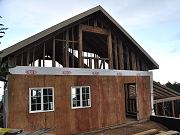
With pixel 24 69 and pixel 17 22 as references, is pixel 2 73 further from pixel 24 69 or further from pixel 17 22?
pixel 17 22

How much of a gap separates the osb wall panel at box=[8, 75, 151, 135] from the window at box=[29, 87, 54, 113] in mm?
204

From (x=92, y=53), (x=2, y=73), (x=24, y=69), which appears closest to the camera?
(x=2, y=73)

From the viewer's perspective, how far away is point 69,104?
14055mm

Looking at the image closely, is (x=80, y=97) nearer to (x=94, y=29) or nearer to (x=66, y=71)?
(x=66, y=71)

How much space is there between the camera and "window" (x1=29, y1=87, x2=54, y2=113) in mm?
12883

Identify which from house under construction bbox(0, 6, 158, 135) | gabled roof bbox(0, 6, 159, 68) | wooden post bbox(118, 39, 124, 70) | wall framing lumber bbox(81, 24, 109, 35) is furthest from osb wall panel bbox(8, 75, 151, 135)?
wall framing lumber bbox(81, 24, 109, 35)

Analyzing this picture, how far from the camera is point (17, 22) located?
14844 mm

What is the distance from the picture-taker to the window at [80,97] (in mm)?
14320

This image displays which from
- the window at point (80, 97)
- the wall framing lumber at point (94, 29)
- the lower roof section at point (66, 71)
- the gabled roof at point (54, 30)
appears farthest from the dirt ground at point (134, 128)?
→ the wall framing lumber at point (94, 29)

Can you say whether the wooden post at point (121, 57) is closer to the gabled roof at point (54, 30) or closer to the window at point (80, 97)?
the gabled roof at point (54, 30)

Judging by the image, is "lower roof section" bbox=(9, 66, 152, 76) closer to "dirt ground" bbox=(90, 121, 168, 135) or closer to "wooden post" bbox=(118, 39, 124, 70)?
"wooden post" bbox=(118, 39, 124, 70)

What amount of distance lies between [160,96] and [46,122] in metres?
12.4

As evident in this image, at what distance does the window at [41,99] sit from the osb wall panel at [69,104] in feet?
0.67

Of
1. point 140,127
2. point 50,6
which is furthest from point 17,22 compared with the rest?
point 140,127
